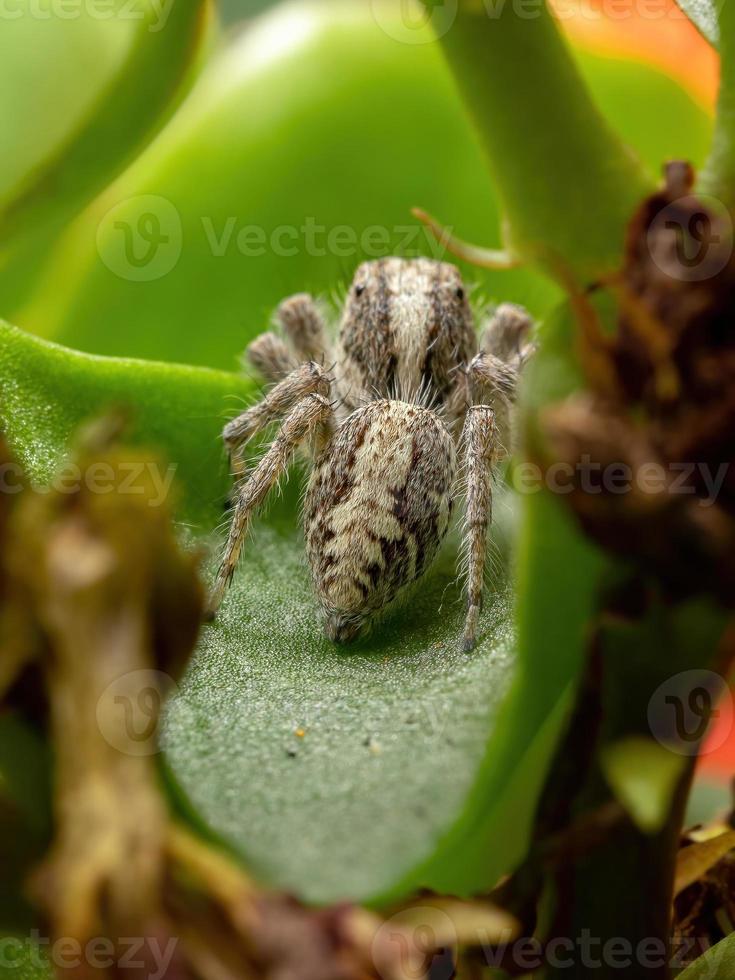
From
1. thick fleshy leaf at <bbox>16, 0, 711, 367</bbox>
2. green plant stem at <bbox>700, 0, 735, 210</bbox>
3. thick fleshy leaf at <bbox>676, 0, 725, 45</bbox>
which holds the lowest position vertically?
green plant stem at <bbox>700, 0, 735, 210</bbox>

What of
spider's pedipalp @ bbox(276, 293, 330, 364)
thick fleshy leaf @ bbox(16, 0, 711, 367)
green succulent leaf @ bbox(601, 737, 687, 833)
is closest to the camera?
green succulent leaf @ bbox(601, 737, 687, 833)

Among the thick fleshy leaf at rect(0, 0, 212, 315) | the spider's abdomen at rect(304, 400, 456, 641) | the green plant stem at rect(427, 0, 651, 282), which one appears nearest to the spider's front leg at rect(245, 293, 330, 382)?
the spider's abdomen at rect(304, 400, 456, 641)

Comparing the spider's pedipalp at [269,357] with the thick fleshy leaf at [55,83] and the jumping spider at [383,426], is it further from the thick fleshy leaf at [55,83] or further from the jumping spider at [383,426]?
the thick fleshy leaf at [55,83]

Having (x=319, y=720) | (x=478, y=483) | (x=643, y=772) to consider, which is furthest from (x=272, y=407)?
(x=643, y=772)

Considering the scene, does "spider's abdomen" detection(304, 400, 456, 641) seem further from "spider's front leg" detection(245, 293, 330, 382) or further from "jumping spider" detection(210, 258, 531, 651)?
"spider's front leg" detection(245, 293, 330, 382)

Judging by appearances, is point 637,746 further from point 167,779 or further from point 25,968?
point 25,968

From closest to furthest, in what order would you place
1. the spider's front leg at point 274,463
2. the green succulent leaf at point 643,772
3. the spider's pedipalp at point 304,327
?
the green succulent leaf at point 643,772 < the spider's front leg at point 274,463 < the spider's pedipalp at point 304,327

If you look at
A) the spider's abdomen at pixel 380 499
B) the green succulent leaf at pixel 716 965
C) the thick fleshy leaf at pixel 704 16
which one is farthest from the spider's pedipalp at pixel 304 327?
the green succulent leaf at pixel 716 965

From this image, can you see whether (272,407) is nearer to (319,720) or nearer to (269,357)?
(269,357)
